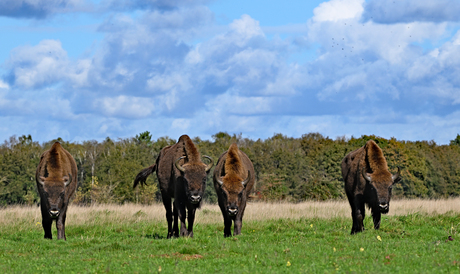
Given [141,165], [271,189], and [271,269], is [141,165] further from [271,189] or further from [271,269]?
[271,269]

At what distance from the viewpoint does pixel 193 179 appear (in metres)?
15.0

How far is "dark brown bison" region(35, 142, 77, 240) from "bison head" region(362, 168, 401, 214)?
9.11 m

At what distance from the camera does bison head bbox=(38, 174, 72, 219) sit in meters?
15.2

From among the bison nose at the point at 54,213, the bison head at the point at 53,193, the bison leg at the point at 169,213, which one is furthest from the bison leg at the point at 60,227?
the bison leg at the point at 169,213

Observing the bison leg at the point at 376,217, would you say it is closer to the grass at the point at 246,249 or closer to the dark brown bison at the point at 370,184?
the dark brown bison at the point at 370,184

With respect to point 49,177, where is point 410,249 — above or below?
below

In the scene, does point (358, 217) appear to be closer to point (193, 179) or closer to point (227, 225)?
point (227, 225)

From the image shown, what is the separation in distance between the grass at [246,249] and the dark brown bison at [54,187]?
0.99 metres

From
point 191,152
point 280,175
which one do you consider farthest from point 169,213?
point 280,175

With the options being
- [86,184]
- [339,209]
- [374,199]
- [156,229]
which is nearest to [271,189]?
[86,184]

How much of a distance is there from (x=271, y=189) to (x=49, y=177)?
41.0 metres

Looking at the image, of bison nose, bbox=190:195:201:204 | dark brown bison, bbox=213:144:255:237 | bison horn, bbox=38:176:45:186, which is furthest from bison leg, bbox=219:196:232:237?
bison horn, bbox=38:176:45:186

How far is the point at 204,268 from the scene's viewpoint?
33.0 ft

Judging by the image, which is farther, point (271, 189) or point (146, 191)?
point (146, 191)
